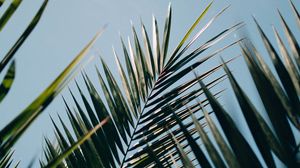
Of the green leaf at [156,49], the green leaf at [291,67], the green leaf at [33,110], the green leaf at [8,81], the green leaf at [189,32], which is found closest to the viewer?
the green leaf at [33,110]

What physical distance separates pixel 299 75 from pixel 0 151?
0.65m

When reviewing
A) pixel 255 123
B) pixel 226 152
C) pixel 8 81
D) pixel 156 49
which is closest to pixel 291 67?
pixel 255 123

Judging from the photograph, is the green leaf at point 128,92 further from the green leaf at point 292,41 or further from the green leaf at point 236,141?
the green leaf at point 236,141

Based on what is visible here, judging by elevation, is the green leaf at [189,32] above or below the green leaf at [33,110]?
above

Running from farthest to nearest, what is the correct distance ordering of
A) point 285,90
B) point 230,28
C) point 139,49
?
point 139,49 → point 230,28 → point 285,90

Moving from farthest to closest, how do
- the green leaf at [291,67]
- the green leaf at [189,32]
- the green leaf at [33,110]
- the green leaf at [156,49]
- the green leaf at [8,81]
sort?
the green leaf at [156,49], the green leaf at [189,32], the green leaf at [291,67], the green leaf at [8,81], the green leaf at [33,110]

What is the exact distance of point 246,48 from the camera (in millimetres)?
864

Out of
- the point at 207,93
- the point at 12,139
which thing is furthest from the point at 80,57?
the point at 207,93

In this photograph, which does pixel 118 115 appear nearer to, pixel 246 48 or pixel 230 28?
pixel 230 28

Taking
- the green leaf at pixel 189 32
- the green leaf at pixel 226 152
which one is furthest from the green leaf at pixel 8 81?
the green leaf at pixel 189 32

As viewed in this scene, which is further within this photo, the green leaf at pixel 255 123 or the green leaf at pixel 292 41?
the green leaf at pixel 292 41

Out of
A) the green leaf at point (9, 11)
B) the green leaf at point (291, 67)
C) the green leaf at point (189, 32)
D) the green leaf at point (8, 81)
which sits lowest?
the green leaf at point (291, 67)

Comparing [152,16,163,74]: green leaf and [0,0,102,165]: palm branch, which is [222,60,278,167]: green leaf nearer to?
[0,0,102,165]: palm branch

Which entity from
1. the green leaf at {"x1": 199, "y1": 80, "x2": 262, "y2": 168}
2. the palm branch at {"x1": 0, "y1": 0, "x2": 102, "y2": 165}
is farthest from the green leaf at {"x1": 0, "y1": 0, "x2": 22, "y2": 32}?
the green leaf at {"x1": 199, "y1": 80, "x2": 262, "y2": 168}
